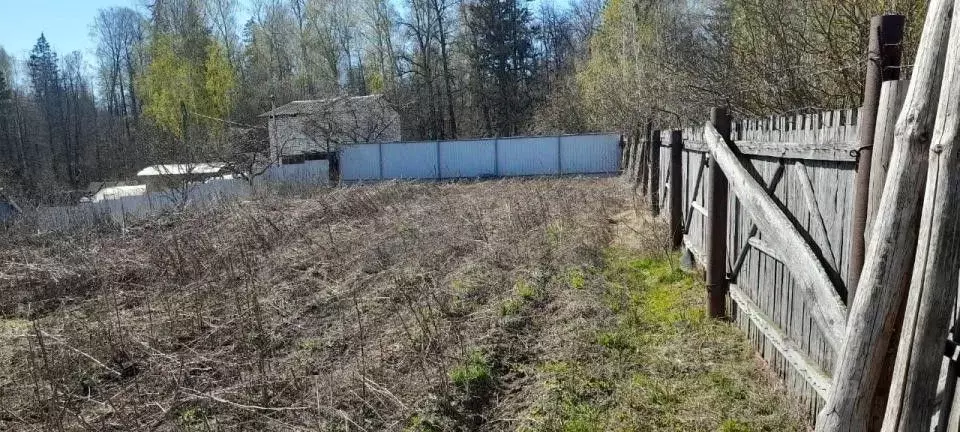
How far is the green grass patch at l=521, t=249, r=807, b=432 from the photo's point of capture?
326 cm

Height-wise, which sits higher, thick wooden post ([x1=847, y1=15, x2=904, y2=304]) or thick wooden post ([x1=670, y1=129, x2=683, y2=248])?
thick wooden post ([x1=847, y1=15, x2=904, y2=304])

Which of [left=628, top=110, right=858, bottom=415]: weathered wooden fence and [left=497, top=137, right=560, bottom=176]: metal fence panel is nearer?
[left=628, top=110, right=858, bottom=415]: weathered wooden fence

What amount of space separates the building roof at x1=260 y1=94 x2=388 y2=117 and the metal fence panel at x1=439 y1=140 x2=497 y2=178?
6.20 metres

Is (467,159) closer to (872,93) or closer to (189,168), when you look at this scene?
(189,168)

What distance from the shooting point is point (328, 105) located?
88.5ft

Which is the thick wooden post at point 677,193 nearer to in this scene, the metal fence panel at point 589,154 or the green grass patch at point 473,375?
the green grass patch at point 473,375

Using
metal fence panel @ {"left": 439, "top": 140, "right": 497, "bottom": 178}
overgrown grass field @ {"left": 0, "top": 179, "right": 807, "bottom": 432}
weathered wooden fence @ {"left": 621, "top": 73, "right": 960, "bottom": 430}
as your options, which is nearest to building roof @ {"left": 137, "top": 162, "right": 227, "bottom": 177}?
overgrown grass field @ {"left": 0, "top": 179, "right": 807, "bottom": 432}

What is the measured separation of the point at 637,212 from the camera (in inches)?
403

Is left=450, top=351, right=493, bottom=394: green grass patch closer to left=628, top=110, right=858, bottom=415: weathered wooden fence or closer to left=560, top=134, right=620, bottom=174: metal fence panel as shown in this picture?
left=628, top=110, right=858, bottom=415: weathered wooden fence

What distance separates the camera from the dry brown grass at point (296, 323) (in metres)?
3.63

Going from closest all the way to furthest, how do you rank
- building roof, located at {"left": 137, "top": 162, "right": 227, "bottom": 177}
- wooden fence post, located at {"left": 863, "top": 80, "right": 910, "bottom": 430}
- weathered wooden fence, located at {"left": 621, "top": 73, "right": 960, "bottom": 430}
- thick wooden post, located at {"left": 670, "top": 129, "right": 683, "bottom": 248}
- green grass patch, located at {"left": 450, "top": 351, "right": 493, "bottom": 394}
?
wooden fence post, located at {"left": 863, "top": 80, "right": 910, "bottom": 430}
weathered wooden fence, located at {"left": 621, "top": 73, "right": 960, "bottom": 430}
green grass patch, located at {"left": 450, "top": 351, "right": 493, "bottom": 394}
thick wooden post, located at {"left": 670, "top": 129, "right": 683, "bottom": 248}
building roof, located at {"left": 137, "top": 162, "right": 227, "bottom": 177}

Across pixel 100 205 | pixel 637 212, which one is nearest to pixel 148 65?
pixel 100 205

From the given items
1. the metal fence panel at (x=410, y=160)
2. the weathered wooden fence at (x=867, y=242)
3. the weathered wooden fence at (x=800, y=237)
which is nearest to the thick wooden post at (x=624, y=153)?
the metal fence panel at (x=410, y=160)

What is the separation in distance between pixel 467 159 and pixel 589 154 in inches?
195
